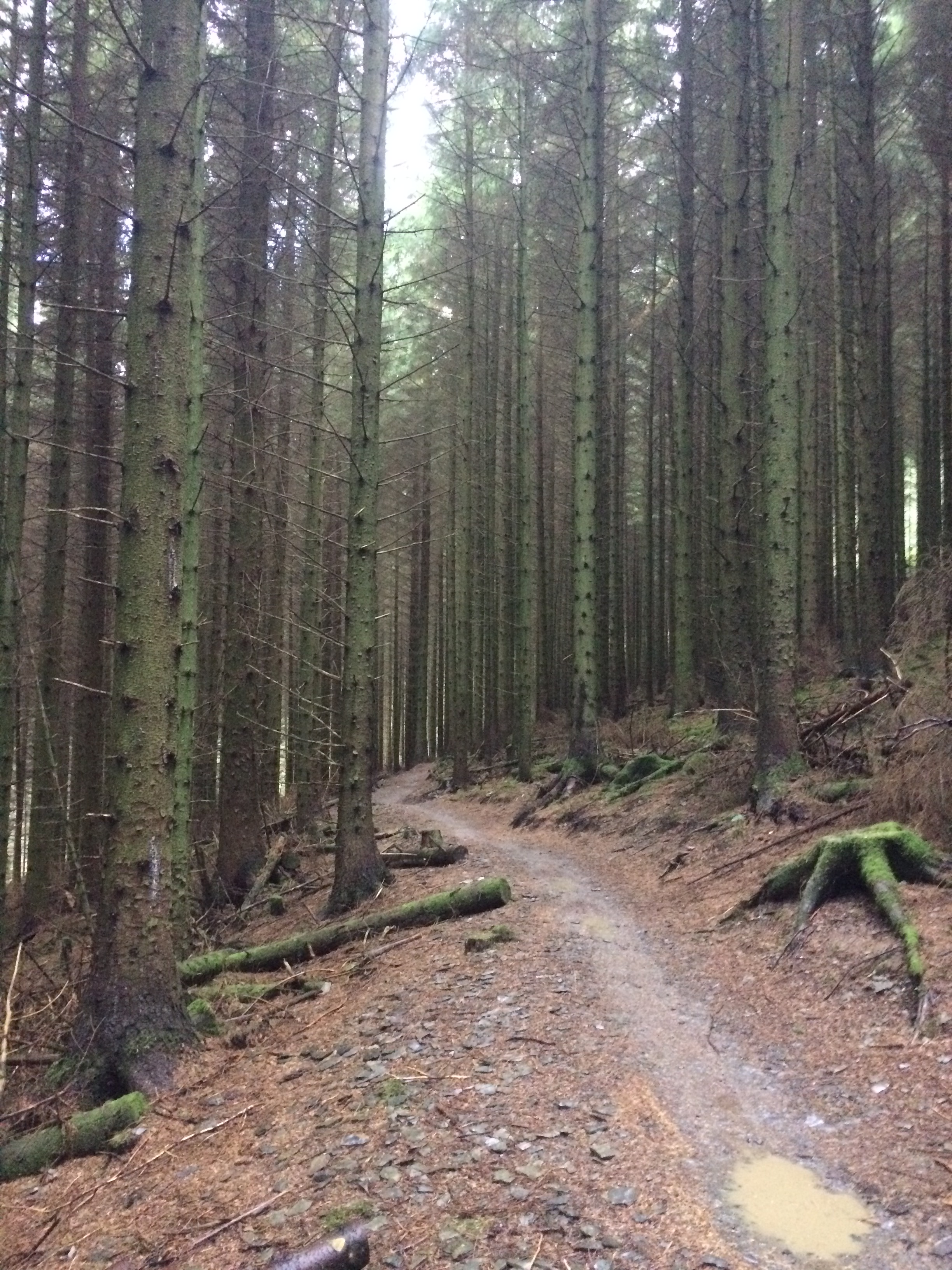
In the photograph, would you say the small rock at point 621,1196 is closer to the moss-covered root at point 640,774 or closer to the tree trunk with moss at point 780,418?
the tree trunk with moss at point 780,418

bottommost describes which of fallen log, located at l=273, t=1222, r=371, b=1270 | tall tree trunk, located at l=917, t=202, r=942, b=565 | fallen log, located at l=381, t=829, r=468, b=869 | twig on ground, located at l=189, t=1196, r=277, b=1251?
twig on ground, located at l=189, t=1196, r=277, b=1251

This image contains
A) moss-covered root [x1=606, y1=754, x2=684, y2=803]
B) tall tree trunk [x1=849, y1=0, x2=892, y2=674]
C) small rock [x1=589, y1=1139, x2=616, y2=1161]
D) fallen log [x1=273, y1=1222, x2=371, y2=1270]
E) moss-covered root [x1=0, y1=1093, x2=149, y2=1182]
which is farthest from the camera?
tall tree trunk [x1=849, y1=0, x2=892, y2=674]

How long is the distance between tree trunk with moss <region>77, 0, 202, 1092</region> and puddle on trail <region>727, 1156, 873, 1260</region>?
10.3ft

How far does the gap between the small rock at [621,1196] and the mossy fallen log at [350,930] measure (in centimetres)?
414

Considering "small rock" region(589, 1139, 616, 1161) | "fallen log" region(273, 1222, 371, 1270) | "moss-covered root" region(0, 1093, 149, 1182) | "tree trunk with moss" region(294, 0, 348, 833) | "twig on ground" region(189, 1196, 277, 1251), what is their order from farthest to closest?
"tree trunk with moss" region(294, 0, 348, 833) < "moss-covered root" region(0, 1093, 149, 1182) < "small rock" region(589, 1139, 616, 1161) < "twig on ground" region(189, 1196, 277, 1251) < "fallen log" region(273, 1222, 371, 1270)

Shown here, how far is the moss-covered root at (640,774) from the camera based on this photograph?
1180 cm

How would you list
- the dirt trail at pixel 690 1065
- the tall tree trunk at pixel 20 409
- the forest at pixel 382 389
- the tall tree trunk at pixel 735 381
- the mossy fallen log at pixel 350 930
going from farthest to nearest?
the tall tree trunk at pixel 735 381 → the tall tree trunk at pixel 20 409 → the mossy fallen log at pixel 350 930 → the forest at pixel 382 389 → the dirt trail at pixel 690 1065

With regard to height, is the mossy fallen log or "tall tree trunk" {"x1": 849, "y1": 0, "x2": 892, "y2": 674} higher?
"tall tree trunk" {"x1": 849, "y1": 0, "x2": 892, "y2": 674}

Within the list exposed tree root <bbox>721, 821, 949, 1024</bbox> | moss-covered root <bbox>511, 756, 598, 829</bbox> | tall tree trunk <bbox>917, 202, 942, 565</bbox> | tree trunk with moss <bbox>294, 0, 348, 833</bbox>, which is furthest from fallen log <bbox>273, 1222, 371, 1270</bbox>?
tall tree trunk <bbox>917, 202, 942, 565</bbox>

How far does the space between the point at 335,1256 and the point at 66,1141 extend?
2.14m

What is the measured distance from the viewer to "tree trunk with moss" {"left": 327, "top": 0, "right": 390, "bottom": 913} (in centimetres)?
804

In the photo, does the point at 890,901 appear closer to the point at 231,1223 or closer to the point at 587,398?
the point at 231,1223

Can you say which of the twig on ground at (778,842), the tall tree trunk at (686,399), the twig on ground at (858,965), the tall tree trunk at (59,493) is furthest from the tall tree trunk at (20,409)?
the tall tree trunk at (686,399)

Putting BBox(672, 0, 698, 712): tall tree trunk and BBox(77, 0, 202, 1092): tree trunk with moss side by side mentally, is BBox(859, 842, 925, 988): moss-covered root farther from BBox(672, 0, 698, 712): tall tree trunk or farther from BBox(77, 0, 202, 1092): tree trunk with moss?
BBox(672, 0, 698, 712): tall tree trunk
